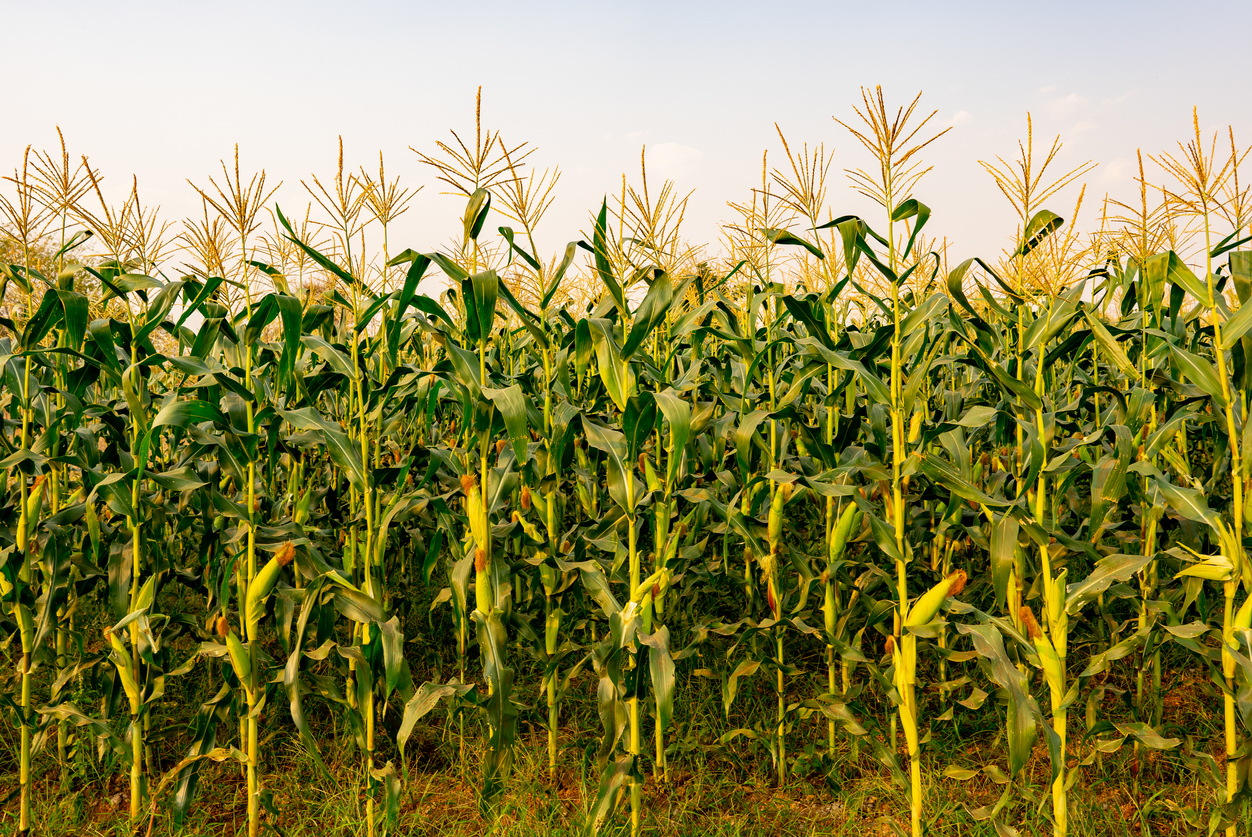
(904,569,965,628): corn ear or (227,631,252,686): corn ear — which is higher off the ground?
(904,569,965,628): corn ear

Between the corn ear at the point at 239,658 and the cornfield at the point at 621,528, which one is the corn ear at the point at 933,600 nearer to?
the cornfield at the point at 621,528

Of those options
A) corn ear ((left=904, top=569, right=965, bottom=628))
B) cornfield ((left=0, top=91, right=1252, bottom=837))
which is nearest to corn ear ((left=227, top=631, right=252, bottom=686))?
cornfield ((left=0, top=91, right=1252, bottom=837))

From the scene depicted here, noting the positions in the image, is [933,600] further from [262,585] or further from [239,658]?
[239,658]

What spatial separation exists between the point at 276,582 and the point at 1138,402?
371 cm

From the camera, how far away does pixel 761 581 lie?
12.6ft

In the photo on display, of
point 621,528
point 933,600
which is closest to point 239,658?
point 621,528

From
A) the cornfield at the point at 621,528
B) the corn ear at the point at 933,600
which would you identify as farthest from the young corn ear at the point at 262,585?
the corn ear at the point at 933,600

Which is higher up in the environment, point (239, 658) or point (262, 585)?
point (262, 585)

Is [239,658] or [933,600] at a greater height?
[933,600]

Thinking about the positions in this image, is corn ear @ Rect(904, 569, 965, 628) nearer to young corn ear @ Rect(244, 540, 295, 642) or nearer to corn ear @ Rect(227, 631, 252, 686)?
young corn ear @ Rect(244, 540, 295, 642)

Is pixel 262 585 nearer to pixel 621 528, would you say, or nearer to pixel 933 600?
pixel 621 528

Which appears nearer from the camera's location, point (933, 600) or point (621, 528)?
point (933, 600)

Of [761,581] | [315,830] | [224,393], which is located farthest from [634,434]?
[315,830]

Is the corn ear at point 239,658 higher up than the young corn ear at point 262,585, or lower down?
lower down
